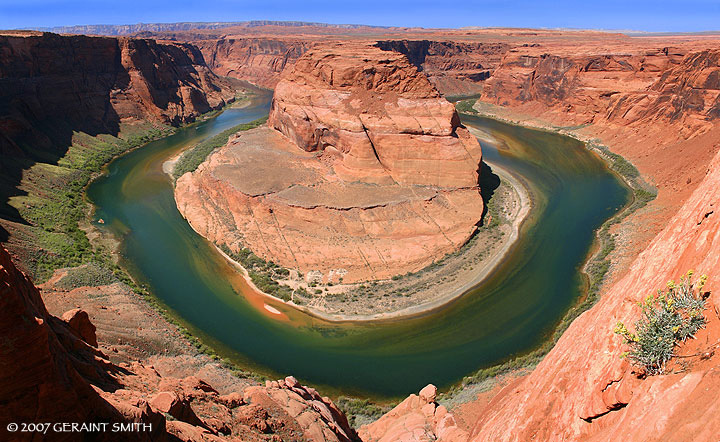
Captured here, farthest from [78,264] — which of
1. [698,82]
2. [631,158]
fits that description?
[698,82]

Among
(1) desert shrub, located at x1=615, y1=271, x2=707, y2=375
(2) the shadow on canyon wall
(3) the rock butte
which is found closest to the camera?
(1) desert shrub, located at x1=615, y1=271, x2=707, y2=375

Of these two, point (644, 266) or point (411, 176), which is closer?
point (644, 266)

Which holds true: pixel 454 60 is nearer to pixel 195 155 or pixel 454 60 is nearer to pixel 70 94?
pixel 195 155

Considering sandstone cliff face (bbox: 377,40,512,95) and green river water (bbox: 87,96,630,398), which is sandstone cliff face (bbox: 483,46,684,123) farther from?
green river water (bbox: 87,96,630,398)

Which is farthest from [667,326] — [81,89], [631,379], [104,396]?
[81,89]

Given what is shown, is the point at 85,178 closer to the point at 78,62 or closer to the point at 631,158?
the point at 78,62

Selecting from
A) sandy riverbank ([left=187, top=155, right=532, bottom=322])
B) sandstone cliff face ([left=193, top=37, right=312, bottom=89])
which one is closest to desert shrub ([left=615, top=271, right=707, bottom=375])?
sandy riverbank ([left=187, top=155, right=532, bottom=322])
